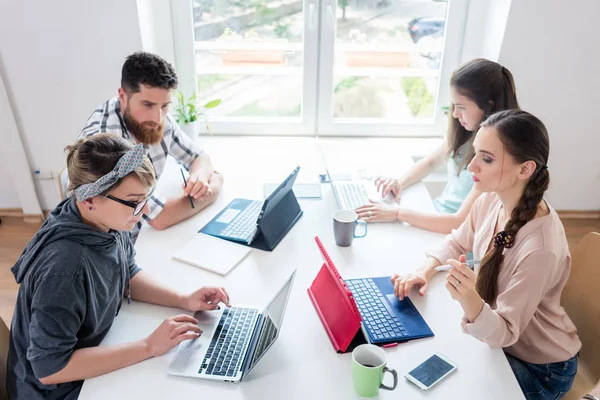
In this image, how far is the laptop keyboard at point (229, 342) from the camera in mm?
1228

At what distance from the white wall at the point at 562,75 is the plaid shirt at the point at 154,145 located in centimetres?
178

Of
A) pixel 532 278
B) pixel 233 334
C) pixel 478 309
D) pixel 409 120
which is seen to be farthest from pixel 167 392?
pixel 409 120

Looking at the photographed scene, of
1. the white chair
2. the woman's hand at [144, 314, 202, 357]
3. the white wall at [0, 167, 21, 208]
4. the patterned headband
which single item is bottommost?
the white wall at [0, 167, 21, 208]

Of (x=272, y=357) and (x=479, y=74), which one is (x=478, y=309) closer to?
(x=272, y=357)

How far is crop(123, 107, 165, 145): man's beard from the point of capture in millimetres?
1892

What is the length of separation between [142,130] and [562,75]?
2.32 m

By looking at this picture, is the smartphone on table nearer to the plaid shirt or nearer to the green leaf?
the plaid shirt

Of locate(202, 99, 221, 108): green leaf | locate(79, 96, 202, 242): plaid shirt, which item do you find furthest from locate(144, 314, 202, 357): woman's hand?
locate(202, 99, 221, 108): green leaf

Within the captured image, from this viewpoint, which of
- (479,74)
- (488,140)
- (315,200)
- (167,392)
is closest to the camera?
(167,392)

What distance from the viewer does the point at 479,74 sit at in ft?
6.08

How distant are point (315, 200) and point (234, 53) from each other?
51.4 inches

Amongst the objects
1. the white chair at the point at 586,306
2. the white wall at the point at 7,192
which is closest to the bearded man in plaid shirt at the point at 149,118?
→ the white chair at the point at 586,306

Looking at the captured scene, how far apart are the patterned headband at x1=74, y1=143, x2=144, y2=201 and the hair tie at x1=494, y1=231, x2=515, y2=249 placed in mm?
1017

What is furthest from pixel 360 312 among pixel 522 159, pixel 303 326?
pixel 522 159
